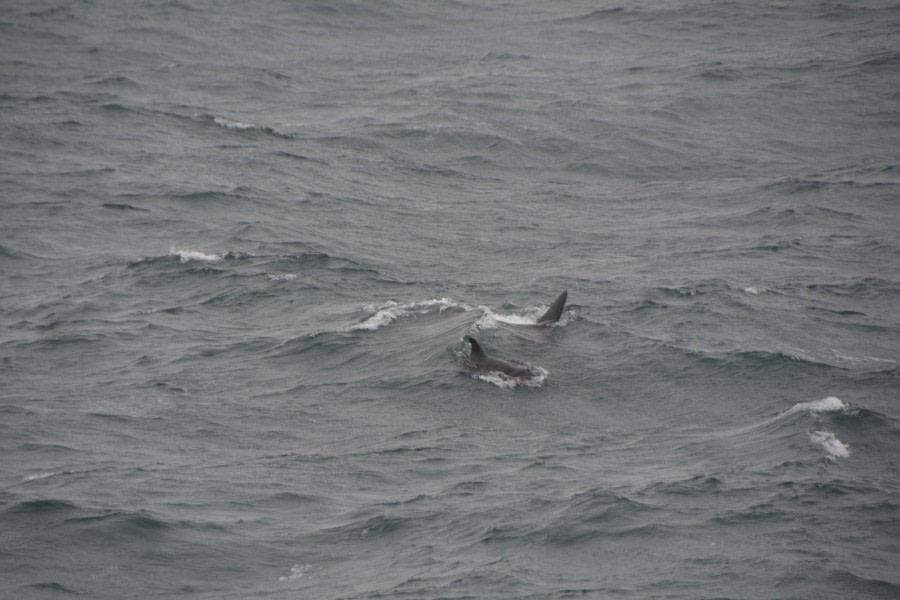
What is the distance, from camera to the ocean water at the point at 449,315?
18.7 m

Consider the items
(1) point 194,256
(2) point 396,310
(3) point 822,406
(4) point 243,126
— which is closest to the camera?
(3) point 822,406

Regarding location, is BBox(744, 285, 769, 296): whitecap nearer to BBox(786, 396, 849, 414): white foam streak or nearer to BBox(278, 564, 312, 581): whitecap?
BBox(786, 396, 849, 414): white foam streak

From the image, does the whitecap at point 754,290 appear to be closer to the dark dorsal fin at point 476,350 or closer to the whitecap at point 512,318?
the whitecap at point 512,318

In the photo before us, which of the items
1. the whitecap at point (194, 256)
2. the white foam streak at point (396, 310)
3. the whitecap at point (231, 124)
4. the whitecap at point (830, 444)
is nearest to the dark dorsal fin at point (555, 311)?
the white foam streak at point (396, 310)

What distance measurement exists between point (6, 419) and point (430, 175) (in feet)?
70.3

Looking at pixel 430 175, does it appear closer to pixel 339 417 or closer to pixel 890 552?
pixel 339 417

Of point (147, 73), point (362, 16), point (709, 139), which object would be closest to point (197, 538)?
point (709, 139)

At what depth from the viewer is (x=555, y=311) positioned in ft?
93.4

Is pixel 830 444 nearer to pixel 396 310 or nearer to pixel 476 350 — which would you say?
pixel 476 350

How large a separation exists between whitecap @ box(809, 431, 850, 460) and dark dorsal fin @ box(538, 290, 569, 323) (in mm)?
8216

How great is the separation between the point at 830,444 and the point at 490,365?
797 cm

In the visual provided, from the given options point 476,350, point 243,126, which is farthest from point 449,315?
point 243,126

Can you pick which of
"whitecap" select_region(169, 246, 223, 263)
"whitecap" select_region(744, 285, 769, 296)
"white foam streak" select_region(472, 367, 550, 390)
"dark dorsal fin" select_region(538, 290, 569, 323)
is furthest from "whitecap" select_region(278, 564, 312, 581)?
"whitecap" select_region(744, 285, 769, 296)

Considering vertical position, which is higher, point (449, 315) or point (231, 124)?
point (231, 124)
